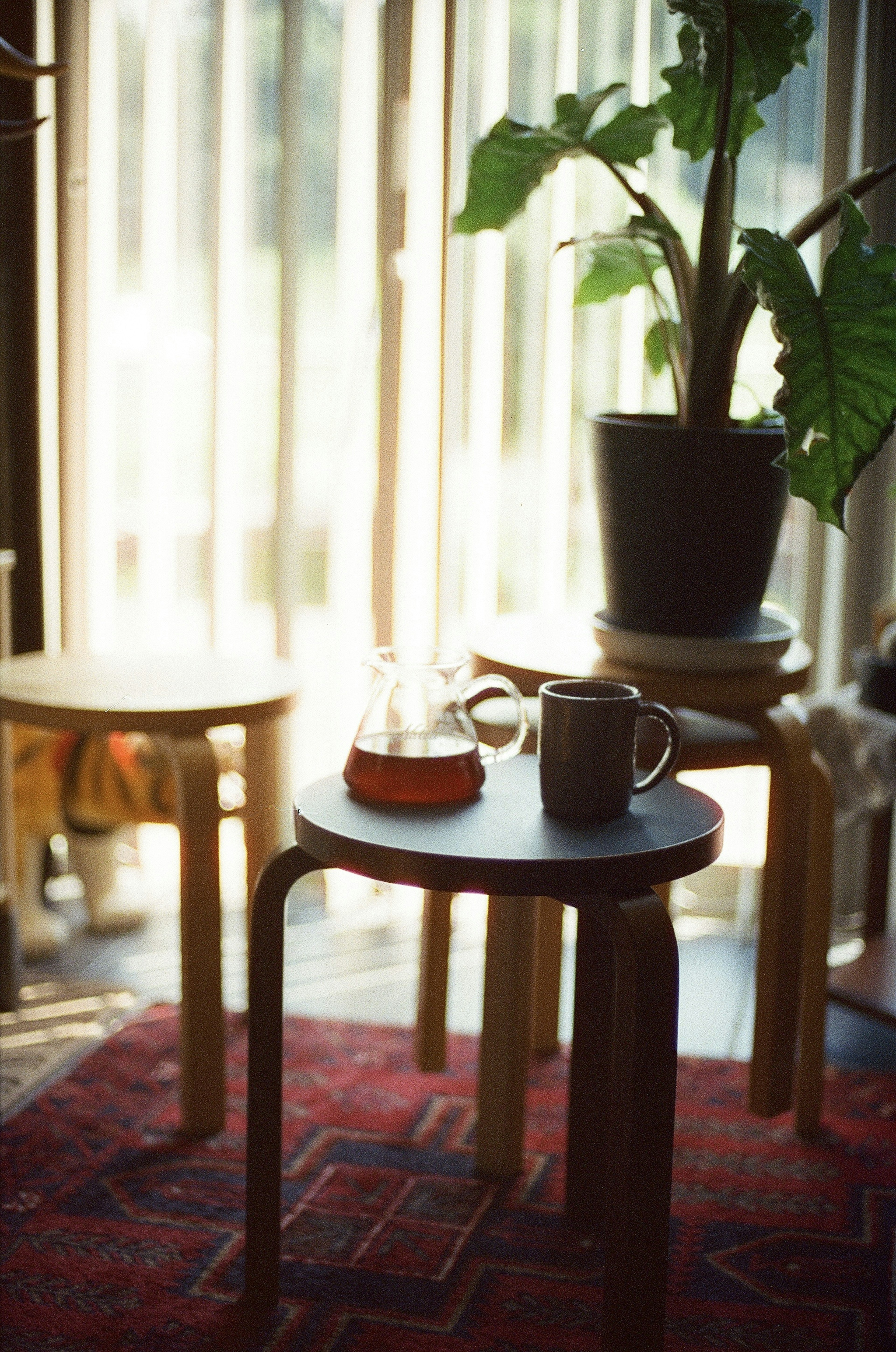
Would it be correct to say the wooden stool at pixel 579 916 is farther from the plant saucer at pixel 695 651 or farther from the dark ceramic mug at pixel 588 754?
the plant saucer at pixel 695 651

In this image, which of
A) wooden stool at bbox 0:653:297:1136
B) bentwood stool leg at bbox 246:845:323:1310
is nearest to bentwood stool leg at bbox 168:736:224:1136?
wooden stool at bbox 0:653:297:1136

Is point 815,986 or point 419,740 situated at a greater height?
point 419,740

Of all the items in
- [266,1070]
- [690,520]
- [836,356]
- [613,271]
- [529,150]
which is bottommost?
[266,1070]

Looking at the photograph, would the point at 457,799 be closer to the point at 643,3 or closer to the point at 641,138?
the point at 641,138

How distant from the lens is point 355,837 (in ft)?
3.75

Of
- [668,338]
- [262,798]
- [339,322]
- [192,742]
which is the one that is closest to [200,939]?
[192,742]

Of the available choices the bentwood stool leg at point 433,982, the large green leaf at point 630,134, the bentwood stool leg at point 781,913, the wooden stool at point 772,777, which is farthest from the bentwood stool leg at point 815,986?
the large green leaf at point 630,134

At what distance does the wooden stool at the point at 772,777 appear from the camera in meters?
1.54

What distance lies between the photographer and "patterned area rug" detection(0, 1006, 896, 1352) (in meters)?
1.37

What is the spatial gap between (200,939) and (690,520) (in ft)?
2.46

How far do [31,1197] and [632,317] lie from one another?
5.04 ft

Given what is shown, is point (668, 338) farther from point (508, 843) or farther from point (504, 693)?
point (508, 843)

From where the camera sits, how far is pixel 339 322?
2367mm

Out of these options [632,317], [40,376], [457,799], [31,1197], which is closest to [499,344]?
[632,317]
